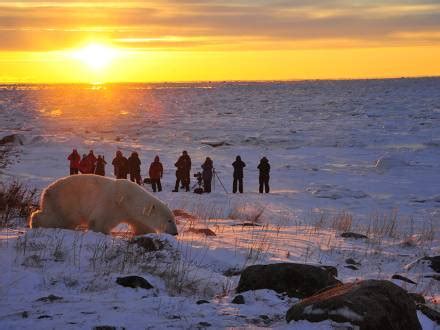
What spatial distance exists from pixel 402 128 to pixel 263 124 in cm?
1103

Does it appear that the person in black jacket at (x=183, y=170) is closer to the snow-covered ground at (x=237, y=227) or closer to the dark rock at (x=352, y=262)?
the snow-covered ground at (x=237, y=227)

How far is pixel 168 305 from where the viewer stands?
14.4 feet

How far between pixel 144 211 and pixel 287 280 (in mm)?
2885

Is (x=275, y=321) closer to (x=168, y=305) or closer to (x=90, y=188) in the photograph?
(x=168, y=305)

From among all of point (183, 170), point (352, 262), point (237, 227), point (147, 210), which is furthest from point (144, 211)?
point (183, 170)

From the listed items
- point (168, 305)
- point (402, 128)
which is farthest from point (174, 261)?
point (402, 128)

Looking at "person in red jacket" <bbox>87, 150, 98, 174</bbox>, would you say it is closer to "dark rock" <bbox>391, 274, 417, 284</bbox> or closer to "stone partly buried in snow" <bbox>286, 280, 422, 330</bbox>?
"dark rock" <bbox>391, 274, 417, 284</bbox>

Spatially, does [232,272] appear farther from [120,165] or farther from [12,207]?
[120,165]

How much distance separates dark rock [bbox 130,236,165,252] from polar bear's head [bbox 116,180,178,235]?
37.5 inches

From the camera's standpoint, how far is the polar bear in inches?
286

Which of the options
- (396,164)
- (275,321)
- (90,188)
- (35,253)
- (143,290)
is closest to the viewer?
(275,321)

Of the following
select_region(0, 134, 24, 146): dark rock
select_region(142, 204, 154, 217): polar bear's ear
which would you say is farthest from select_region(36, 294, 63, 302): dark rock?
select_region(0, 134, 24, 146): dark rock

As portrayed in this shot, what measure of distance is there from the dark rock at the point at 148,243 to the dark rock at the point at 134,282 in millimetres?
1383

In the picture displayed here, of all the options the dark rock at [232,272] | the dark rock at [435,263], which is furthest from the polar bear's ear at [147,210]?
the dark rock at [435,263]
